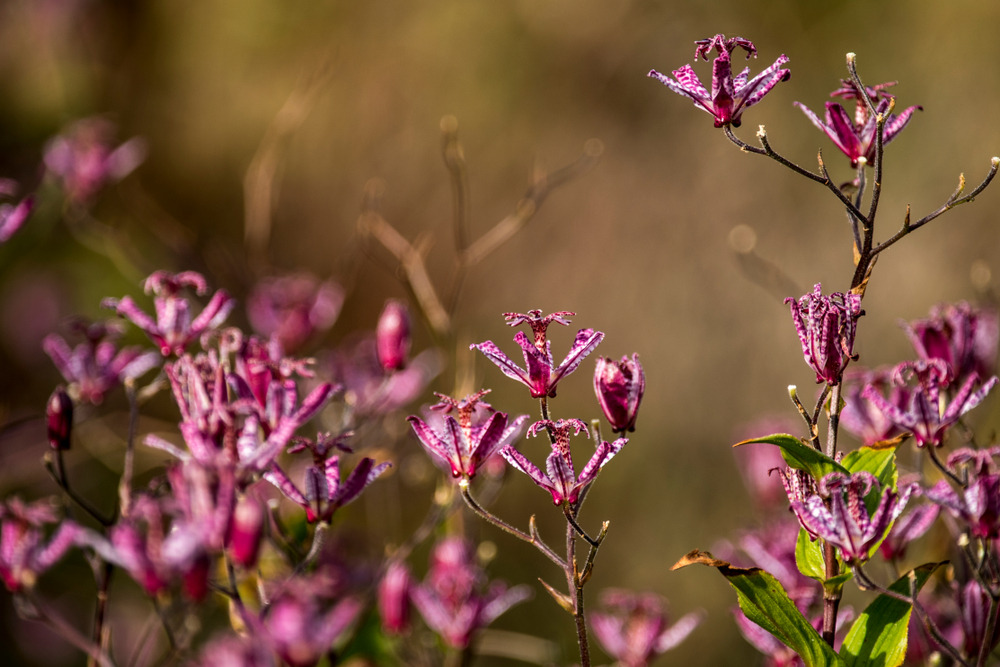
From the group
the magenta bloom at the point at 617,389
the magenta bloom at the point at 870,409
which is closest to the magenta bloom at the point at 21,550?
the magenta bloom at the point at 617,389

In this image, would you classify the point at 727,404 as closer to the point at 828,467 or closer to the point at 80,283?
the point at 828,467

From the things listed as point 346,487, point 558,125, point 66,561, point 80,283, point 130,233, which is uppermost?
point 558,125

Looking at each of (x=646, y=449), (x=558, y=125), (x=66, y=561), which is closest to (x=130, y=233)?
(x=66, y=561)

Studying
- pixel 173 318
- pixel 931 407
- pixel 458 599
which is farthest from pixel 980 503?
pixel 173 318

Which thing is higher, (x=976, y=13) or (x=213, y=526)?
(x=976, y=13)

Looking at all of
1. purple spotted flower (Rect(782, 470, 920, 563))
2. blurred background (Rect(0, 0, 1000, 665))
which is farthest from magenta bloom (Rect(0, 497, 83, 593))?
blurred background (Rect(0, 0, 1000, 665))

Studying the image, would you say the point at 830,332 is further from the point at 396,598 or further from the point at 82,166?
the point at 82,166

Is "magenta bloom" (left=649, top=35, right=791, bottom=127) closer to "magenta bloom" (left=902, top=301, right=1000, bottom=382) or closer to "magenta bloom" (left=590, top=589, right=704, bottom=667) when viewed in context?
"magenta bloom" (left=902, top=301, right=1000, bottom=382)
